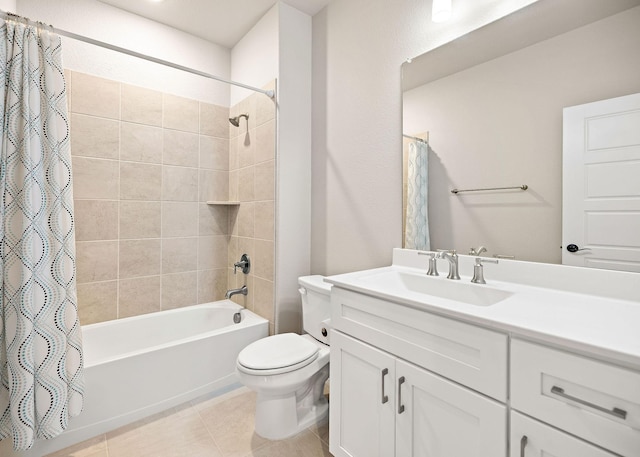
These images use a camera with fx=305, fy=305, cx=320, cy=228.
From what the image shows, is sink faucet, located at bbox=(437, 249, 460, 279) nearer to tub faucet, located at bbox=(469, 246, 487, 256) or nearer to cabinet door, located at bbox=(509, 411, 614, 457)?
tub faucet, located at bbox=(469, 246, 487, 256)

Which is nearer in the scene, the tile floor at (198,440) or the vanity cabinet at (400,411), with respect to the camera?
the vanity cabinet at (400,411)

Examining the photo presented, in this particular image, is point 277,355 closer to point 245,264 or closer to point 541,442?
point 245,264

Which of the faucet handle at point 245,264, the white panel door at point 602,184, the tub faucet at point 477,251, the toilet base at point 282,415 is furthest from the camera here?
the faucet handle at point 245,264

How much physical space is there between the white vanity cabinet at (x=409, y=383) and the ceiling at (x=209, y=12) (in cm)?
210

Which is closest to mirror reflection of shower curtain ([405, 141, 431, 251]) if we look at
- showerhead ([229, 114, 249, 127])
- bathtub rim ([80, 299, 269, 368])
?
bathtub rim ([80, 299, 269, 368])

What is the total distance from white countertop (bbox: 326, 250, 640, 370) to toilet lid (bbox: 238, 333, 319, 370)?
0.59 meters

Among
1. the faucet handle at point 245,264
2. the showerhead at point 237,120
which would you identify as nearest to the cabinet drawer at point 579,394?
the faucet handle at point 245,264

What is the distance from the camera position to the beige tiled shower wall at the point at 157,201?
2125 mm

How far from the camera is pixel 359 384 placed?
1199 millimetres

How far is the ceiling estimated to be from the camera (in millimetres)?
2141

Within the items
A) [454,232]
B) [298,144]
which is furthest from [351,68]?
[454,232]

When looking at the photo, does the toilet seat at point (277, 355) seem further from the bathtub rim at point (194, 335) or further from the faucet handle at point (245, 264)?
the faucet handle at point (245, 264)

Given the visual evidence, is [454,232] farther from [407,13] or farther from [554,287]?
[407,13]

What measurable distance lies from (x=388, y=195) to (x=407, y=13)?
3.16 feet
